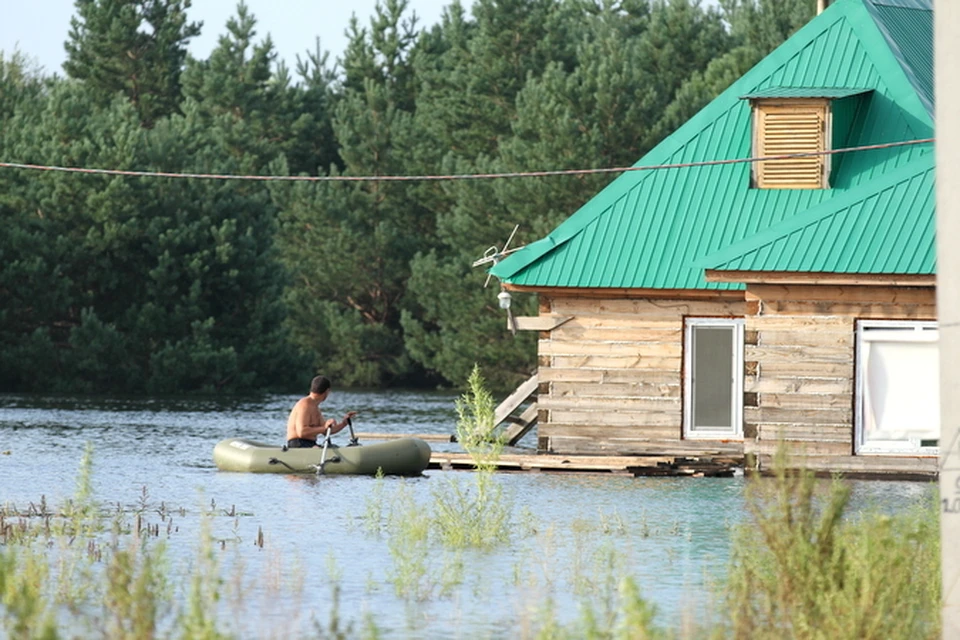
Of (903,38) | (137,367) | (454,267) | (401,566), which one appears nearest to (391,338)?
(454,267)

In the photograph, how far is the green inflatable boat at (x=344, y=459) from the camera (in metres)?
25.0

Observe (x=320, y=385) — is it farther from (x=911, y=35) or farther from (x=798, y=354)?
(x=911, y=35)

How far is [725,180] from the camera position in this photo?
2858 cm

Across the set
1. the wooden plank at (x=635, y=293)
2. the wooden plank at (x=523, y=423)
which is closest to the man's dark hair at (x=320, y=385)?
the wooden plank at (x=635, y=293)

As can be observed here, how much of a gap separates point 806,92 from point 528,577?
1457 cm

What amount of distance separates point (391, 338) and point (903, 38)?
1897 inches

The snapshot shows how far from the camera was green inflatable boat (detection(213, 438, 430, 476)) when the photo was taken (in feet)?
81.9

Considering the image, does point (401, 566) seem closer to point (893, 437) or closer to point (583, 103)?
point (893, 437)

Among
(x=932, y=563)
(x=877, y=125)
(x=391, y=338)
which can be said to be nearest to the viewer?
(x=932, y=563)

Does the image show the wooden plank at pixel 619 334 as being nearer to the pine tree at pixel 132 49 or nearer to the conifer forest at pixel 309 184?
the conifer forest at pixel 309 184

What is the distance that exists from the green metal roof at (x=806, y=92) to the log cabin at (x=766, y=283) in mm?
52

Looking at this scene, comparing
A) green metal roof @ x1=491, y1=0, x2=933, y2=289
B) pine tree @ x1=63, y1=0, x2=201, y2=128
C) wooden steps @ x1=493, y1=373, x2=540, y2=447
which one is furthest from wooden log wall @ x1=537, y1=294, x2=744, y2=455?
pine tree @ x1=63, y1=0, x2=201, y2=128

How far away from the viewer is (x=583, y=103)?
6750 cm

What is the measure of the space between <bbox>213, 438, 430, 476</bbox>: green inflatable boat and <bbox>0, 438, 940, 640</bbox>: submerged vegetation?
564 centimetres
